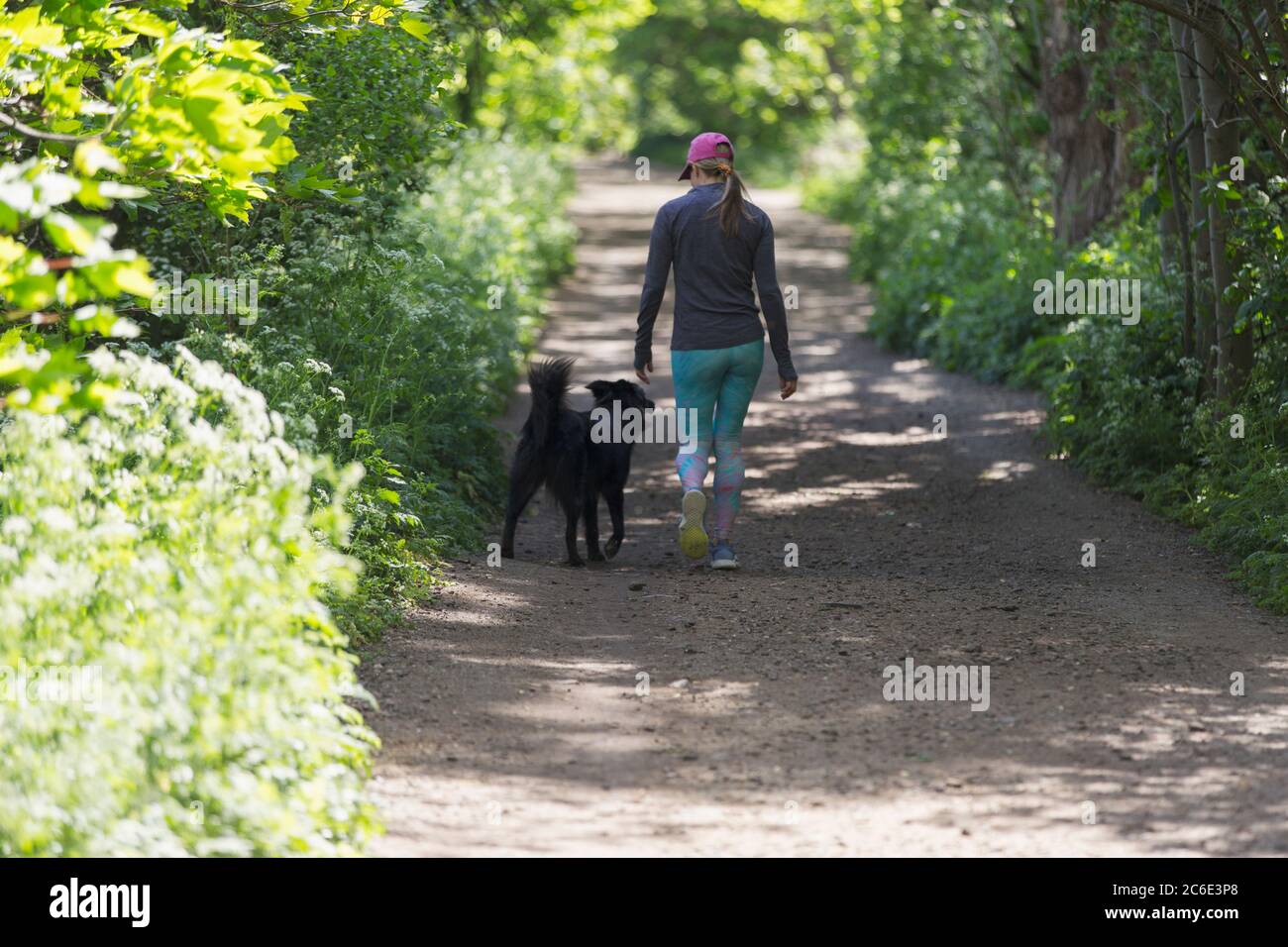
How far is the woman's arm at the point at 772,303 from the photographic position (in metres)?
8.92

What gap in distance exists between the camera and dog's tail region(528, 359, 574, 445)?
9266 mm

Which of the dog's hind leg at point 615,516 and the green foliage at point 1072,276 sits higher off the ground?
the green foliage at point 1072,276

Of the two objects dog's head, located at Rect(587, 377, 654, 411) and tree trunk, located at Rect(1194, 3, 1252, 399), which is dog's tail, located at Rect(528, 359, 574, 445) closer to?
dog's head, located at Rect(587, 377, 654, 411)

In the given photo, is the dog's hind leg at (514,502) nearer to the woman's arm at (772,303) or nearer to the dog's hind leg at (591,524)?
the dog's hind leg at (591,524)

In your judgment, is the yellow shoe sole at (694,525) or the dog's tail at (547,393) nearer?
the yellow shoe sole at (694,525)

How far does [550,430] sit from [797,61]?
38.6 meters

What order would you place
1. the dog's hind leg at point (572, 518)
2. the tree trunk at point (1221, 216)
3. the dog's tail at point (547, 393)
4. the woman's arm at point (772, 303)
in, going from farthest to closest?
the tree trunk at point (1221, 216) < the dog's hind leg at point (572, 518) < the dog's tail at point (547, 393) < the woman's arm at point (772, 303)

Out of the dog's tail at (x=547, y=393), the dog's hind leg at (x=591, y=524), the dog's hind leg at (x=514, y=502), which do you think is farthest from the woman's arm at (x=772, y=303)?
the dog's hind leg at (x=514, y=502)

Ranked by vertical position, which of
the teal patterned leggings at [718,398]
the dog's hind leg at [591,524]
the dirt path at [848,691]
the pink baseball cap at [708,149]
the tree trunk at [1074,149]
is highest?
the tree trunk at [1074,149]

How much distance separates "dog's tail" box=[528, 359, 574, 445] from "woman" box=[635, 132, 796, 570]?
1.55ft

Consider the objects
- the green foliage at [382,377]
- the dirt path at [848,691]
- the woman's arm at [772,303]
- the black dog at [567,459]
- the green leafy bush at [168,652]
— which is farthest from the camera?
the black dog at [567,459]

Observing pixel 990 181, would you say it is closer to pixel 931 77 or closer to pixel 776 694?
pixel 931 77

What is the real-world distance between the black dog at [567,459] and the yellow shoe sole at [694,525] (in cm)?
70

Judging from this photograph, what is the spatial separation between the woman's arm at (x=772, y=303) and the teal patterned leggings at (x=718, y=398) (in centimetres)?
11
